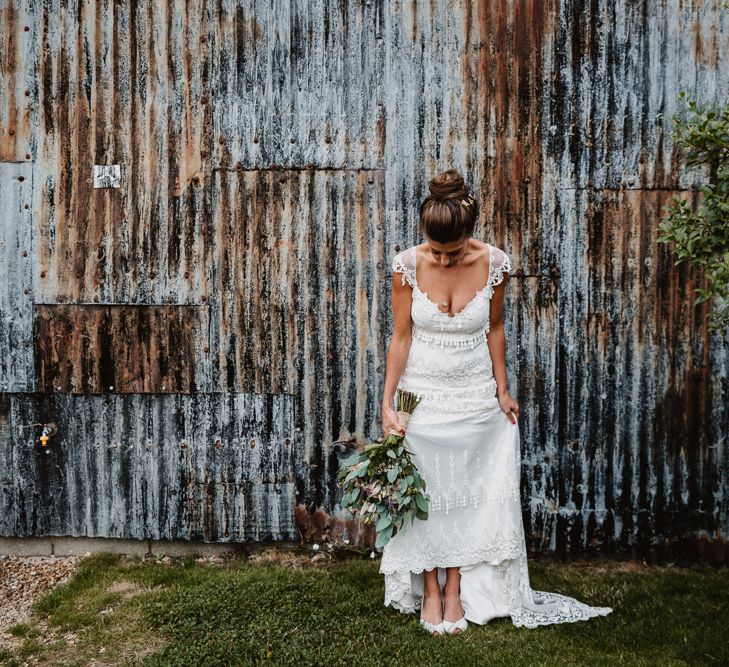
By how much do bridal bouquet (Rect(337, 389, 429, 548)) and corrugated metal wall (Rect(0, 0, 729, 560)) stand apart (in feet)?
3.86

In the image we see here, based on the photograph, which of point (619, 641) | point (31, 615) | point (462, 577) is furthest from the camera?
point (31, 615)

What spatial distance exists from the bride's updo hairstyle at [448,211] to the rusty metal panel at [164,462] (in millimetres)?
1921

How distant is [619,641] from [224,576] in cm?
235

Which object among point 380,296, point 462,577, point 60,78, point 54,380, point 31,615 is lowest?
point 31,615

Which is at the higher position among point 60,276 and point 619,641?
point 60,276

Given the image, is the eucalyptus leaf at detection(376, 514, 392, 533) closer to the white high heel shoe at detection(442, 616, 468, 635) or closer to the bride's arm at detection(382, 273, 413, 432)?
the bride's arm at detection(382, 273, 413, 432)

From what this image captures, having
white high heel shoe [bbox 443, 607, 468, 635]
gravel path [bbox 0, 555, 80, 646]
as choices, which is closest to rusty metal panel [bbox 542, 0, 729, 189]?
white high heel shoe [bbox 443, 607, 468, 635]

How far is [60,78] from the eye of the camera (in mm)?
4969

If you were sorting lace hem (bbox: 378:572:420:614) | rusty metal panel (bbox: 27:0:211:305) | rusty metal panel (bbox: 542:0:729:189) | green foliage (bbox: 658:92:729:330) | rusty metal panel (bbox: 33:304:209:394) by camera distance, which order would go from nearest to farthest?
green foliage (bbox: 658:92:729:330)
lace hem (bbox: 378:572:420:614)
rusty metal panel (bbox: 542:0:729:189)
rusty metal panel (bbox: 27:0:211:305)
rusty metal panel (bbox: 33:304:209:394)

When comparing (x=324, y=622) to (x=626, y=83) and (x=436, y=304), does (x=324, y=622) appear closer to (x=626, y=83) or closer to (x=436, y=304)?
(x=436, y=304)

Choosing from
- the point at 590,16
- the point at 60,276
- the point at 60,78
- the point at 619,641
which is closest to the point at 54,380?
the point at 60,276

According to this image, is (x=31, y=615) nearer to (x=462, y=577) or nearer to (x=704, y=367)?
(x=462, y=577)

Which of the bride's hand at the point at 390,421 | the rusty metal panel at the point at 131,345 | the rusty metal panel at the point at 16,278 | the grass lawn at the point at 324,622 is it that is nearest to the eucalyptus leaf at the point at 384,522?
the bride's hand at the point at 390,421

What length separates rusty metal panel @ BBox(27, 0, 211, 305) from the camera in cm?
494
